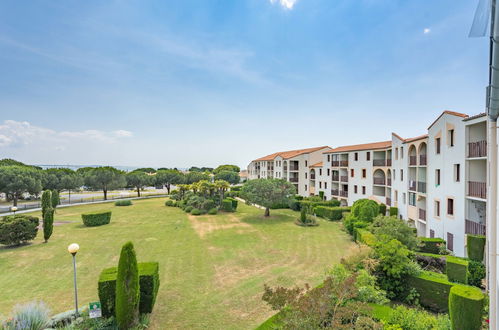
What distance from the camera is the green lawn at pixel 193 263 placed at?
1025cm

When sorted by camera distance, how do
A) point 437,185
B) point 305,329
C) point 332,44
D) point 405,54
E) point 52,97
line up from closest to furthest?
1. point 305,329
2. point 405,54
3. point 437,185
4. point 332,44
5. point 52,97

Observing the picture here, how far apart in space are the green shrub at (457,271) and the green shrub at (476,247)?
2554 millimetres

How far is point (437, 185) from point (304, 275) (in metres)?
A: 13.2

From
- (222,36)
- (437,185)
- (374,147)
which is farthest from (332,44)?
(374,147)


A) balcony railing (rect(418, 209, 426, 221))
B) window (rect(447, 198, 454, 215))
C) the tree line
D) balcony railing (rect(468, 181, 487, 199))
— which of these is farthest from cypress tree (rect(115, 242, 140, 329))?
the tree line

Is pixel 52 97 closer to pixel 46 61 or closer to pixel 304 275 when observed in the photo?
pixel 46 61

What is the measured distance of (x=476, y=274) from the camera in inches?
469

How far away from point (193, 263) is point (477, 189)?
18199 mm

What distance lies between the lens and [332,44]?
19.6m

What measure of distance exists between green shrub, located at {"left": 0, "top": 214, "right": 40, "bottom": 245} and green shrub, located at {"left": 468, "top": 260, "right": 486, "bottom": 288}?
3039 cm

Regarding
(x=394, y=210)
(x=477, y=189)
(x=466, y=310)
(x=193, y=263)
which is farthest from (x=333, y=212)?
(x=466, y=310)

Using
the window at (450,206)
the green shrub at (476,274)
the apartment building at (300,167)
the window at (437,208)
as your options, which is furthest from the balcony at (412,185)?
the apartment building at (300,167)

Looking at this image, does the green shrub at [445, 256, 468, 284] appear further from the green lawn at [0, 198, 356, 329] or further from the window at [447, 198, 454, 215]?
the window at [447, 198, 454, 215]

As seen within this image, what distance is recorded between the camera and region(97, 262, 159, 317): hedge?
8.98 meters
